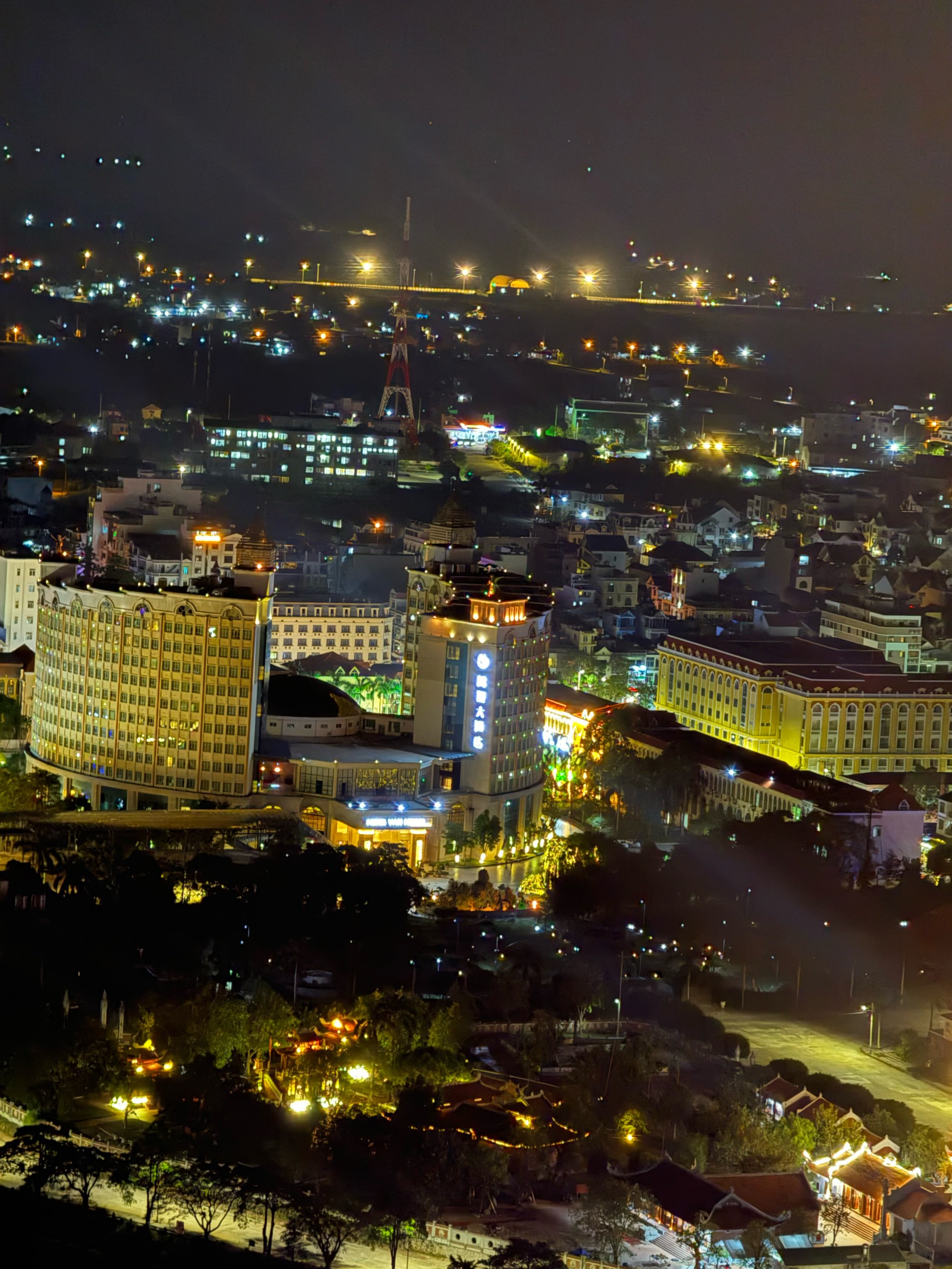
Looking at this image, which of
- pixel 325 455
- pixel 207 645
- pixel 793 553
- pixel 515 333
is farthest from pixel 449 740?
pixel 515 333

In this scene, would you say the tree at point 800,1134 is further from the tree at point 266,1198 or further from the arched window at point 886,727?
the arched window at point 886,727

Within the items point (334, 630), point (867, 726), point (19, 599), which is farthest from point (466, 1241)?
point (334, 630)

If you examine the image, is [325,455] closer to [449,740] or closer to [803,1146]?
[449,740]

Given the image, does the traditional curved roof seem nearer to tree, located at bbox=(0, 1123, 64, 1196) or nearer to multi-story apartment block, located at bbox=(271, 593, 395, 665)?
multi-story apartment block, located at bbox=(271, 593, 395, 665)

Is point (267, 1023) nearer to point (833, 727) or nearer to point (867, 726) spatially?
point (833, 727)

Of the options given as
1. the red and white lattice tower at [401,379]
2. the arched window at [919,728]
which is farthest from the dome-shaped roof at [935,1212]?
the red and white lattice tower at [401,379]
